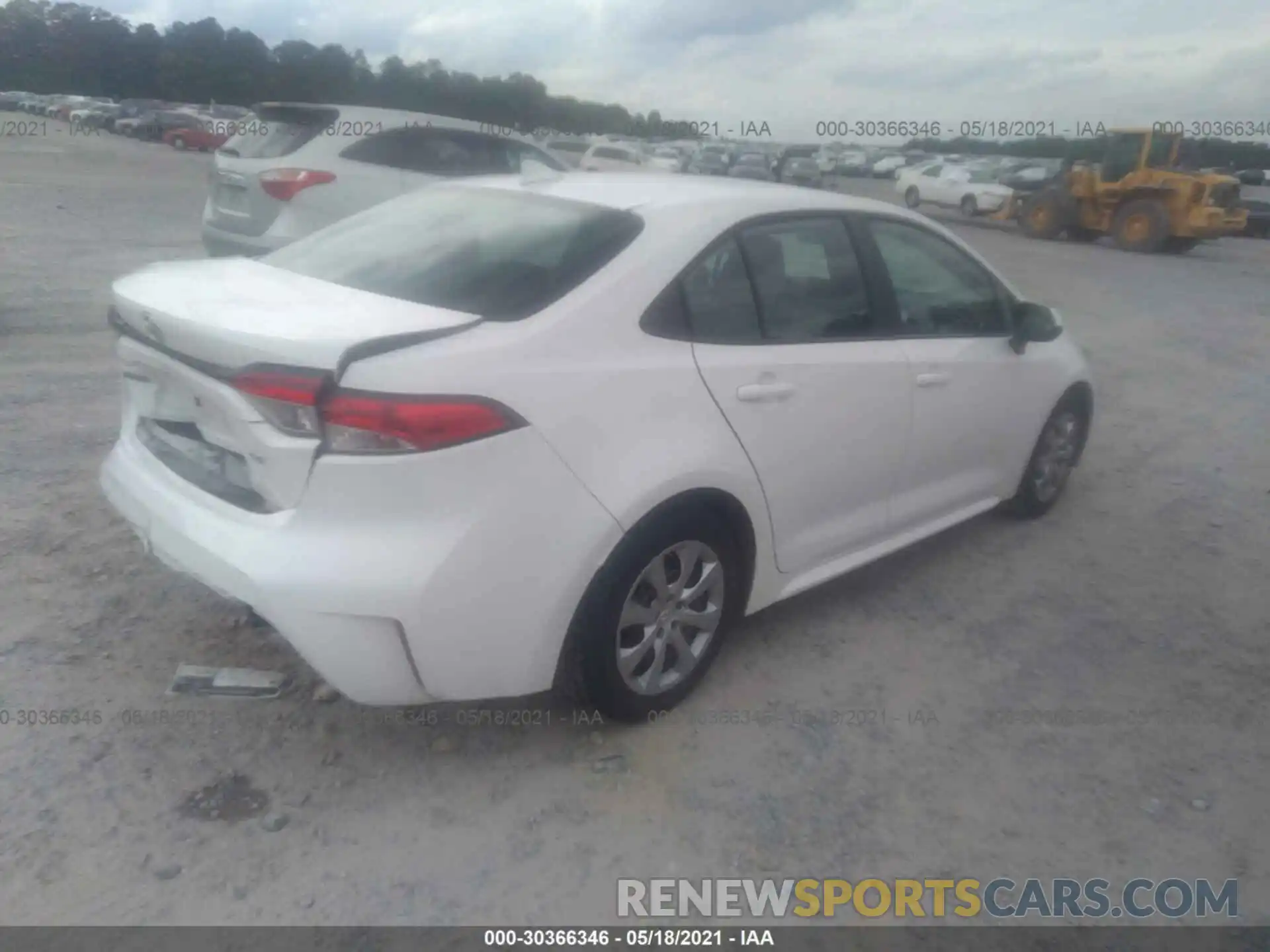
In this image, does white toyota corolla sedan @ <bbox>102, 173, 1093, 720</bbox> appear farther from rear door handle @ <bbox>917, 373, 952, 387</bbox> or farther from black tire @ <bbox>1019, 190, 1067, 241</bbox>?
black tire @ <bbox>1019, 190, 1067, 241</bbox>

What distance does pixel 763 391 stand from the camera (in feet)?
10.7

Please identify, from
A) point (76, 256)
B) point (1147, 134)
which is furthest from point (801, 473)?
point (1147, 134)

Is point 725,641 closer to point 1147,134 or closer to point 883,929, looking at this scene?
point 883,929

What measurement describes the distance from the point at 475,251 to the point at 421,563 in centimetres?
111

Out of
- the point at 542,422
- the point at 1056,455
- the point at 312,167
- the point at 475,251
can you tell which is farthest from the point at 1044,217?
the point at 542,422

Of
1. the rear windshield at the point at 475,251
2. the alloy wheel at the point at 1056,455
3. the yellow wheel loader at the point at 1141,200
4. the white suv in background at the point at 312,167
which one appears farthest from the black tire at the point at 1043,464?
the yellow wheel loader at the point at 1141,200

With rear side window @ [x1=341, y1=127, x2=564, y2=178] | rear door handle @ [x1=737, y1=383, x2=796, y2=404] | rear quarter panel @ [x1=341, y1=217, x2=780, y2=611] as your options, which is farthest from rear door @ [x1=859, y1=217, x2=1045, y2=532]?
rear side window @ [x1=341, y1=127, x2=564, y2=178]

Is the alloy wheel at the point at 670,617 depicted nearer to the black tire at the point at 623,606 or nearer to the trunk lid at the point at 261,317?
the black tire at the point at 623,606

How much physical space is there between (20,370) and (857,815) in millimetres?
5689

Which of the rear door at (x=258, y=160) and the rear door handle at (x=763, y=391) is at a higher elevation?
the rear door at (x=258, y=160)

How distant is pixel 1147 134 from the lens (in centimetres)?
1953

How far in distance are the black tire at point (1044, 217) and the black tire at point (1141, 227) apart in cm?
104

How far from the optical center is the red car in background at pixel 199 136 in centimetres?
3888

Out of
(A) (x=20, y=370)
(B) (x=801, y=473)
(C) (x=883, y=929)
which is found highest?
(B) (x=801, y=473)
